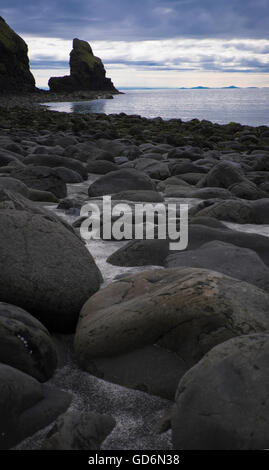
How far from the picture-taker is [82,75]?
96062 mm

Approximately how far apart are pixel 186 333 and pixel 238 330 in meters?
0.25

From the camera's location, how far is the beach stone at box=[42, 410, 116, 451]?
5.71 ft

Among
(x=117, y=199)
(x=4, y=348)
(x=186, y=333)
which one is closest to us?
(x=4, y=348)

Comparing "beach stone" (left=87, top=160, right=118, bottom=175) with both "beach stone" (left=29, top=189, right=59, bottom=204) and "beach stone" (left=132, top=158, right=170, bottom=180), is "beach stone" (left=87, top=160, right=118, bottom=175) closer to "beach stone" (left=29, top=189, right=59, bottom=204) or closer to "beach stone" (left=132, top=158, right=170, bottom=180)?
"beach stone" (left=132, top=158, right=170, bottom=180)

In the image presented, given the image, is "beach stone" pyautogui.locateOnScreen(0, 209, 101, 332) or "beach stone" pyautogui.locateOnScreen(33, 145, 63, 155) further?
"beach stone" pyautogui.locateOnScreen(33, 145, 63, 155)

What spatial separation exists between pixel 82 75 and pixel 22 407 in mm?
100493

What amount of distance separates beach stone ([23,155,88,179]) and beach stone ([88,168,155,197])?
135 cm

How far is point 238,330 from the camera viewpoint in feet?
7.32

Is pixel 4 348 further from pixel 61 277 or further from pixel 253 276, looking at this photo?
pixel 253 276

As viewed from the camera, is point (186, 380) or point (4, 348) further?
point (4, 348)

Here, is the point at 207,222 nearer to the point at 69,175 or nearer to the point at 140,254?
the point at 140,254

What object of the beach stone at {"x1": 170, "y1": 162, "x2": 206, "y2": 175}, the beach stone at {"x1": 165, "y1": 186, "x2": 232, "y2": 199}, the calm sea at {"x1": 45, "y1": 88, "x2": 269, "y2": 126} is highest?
the calm sea at {"x1": 45, "y1": 88, "x2": 269, "y2": 126}

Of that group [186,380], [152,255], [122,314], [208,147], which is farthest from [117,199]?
[208,147]

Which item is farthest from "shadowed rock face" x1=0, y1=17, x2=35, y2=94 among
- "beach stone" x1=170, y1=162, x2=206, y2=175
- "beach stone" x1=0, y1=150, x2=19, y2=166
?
"beach stone" x1=170, y1=162, x2=206, y2=175
